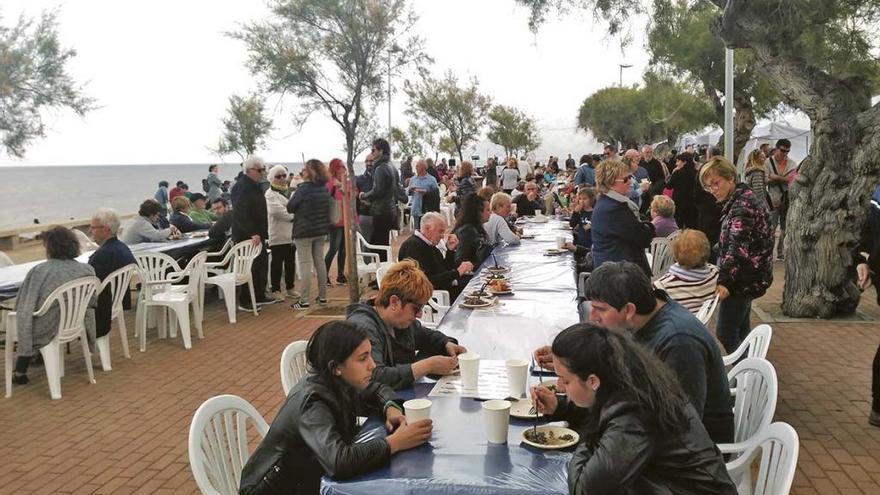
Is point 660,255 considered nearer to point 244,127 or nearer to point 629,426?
point 629,426

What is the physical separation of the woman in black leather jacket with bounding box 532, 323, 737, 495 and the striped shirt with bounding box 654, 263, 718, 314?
8.72 ft

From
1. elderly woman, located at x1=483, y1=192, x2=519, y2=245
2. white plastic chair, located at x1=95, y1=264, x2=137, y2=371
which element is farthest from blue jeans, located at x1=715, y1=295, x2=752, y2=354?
white plastic chair, located at x1=95, y1=264, x2=137, y2=371

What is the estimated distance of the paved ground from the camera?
13.3 ft

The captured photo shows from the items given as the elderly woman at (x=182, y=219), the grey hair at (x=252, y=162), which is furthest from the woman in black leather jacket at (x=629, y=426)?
the elderly woman at (x=182, y=219)

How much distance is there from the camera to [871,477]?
12.5ft

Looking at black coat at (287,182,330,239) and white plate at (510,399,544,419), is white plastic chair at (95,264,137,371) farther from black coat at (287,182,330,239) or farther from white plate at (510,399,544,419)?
white plate at (510,399,544,419)

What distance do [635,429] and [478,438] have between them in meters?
0.73

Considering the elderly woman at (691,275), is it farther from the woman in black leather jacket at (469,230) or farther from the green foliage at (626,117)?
the green foliage at (626,117)

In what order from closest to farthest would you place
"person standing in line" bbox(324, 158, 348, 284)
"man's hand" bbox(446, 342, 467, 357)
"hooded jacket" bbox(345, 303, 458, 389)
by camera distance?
"hooded jacket" bbox(345, 303, 458, 389) < "man's hand" bbox(446, 342, 467, 357) < "person standing in line" bbox(324, 158, 348, 284)

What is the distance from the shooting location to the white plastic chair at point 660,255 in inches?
301

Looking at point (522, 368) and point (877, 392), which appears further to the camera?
point (877, 392)

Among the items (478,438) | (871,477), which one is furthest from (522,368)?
(871,477)

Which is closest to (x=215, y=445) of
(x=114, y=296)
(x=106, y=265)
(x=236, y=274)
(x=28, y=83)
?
(x=114, y=296)

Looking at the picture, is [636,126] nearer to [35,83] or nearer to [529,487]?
[35,83]
